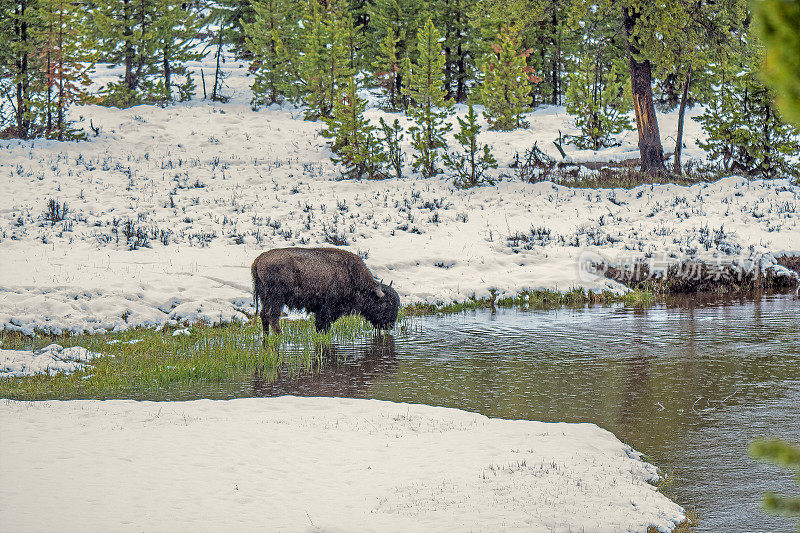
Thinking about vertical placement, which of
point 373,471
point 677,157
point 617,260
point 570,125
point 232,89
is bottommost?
point 373,471

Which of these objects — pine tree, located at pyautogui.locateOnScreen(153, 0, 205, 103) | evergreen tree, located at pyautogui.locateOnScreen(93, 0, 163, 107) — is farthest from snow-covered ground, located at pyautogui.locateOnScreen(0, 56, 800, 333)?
pine tree, located at pyautogui.locateOnScreen(153, 0, 205, 103)

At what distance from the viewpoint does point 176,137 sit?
115 ft

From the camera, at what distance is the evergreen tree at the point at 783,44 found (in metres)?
1.73

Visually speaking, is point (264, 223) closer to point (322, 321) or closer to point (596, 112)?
point (322, 321)

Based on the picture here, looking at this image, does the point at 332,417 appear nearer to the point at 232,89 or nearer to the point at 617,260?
the point at 617,260

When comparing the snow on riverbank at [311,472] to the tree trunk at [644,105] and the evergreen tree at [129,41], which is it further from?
the evergreen tree at [129,41]

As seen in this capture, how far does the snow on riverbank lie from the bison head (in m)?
6.17

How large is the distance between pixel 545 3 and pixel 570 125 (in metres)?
13.0

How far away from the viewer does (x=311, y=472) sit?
613cm

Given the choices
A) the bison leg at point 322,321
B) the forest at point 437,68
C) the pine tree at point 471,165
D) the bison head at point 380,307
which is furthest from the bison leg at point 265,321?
the pine tree at point 471,165

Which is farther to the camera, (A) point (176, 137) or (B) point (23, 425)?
(A) point (176, 137)

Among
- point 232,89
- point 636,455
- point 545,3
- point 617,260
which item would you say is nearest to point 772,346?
point 636,455

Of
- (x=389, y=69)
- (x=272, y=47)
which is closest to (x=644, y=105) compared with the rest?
(x=389, y=69)

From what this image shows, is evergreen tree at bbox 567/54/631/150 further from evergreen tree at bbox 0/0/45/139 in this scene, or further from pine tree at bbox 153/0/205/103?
evergreen tree at bbox 0/0/45/139
